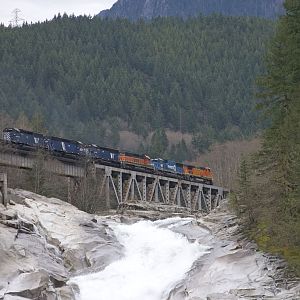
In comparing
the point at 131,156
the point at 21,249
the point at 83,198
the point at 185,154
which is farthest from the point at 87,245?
the point at 185,154

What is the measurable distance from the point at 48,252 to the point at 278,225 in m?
13.8

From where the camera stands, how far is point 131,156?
316 feet

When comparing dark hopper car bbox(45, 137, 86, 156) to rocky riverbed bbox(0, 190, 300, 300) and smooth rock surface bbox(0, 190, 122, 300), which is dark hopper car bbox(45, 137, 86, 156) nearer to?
smooth rock surface bbox(0, 190, 122, 300)

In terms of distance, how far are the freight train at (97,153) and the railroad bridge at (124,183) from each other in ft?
2.16

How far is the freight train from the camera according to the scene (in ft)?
253

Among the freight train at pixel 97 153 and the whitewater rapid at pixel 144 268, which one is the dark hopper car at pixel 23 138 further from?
the whitewater rapid at pixel 144 268

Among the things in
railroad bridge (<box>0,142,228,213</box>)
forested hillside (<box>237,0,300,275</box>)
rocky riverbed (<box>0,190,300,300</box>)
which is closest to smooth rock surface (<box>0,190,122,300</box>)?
rocky riverbed (<box>0,190,300,300</box>)

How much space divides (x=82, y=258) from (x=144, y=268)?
4.17 meters

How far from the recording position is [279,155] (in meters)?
40.8

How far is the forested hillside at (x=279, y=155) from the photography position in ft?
123

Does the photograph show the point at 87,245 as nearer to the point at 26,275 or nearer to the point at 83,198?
the point at 26,275

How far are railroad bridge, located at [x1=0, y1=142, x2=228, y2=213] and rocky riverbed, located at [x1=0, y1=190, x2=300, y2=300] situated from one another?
67.2 ft

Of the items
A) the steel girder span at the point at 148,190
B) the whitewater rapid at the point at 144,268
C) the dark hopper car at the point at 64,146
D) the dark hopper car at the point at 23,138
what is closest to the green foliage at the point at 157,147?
the steel girder span at the point at 148,190

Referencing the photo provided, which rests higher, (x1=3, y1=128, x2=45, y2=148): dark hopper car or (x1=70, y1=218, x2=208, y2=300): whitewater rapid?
(x1=3, y1=128, x2=45, y2=148): dark hopper car
